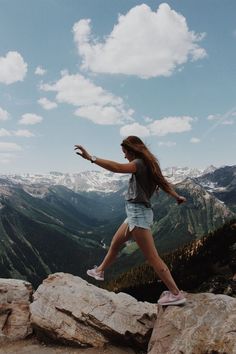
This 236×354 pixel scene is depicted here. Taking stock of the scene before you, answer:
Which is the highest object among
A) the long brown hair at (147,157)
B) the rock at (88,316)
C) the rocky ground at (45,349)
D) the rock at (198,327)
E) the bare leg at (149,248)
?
the long brown hair at (147,157)

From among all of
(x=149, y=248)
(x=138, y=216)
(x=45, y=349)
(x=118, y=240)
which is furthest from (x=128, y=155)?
(x=45, y=349)

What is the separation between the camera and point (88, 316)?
13992mm

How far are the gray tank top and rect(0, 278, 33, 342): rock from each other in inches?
290

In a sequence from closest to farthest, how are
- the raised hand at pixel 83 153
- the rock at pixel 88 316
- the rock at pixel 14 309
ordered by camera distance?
the raised hand at pixel 83 153 → the rock at pixel 88 316 → the rock at pixel 14 309

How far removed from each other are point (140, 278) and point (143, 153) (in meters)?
121

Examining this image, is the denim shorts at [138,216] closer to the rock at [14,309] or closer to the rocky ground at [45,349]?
the rocky ground at [45,349]

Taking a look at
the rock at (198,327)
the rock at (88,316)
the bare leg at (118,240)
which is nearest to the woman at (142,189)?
the bare leg at (118,240)

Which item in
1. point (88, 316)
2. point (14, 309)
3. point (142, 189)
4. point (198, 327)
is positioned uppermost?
point (142, 189)

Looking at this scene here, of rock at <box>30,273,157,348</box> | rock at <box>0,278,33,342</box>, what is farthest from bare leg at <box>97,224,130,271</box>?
rock at <box>0,278,33,342</box>

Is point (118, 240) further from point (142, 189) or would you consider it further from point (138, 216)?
point (142, 189)

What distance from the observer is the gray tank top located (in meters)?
10.4

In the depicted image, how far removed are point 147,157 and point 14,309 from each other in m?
8.84

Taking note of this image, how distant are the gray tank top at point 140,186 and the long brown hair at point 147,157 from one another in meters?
0.12

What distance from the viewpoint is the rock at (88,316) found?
13.5m
